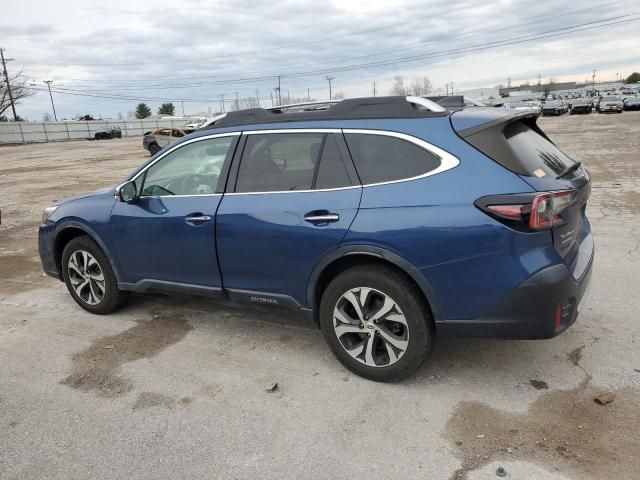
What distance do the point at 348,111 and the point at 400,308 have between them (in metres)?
1.38

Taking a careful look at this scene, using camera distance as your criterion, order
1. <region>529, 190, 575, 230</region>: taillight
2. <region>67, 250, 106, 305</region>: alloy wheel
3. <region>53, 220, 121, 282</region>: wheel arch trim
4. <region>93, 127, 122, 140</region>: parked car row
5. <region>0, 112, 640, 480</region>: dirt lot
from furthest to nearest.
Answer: <region>93, 127, 122, 140</region>: parked car row
<region>67, 250, 106, 305</region>: alloy wheel
<region>53, 220, 121, 282</region>: wheel arch trim
<region>529, 190, 575, 230</region>: taillight
<region>0, 112, 640, 480</region>: dirt lot

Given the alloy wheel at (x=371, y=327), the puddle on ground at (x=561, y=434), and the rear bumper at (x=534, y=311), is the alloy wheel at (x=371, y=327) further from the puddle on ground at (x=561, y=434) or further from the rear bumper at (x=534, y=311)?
the puddle on ground at (x=561, y=434)

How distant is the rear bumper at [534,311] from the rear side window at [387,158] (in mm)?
894

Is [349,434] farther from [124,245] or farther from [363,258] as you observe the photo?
[124,245]

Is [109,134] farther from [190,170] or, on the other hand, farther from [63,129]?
[190,170]

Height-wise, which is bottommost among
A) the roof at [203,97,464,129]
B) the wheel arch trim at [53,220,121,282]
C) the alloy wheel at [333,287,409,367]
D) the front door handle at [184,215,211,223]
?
the alloy wheel at [333,287,409,367]

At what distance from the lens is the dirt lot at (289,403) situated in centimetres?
274

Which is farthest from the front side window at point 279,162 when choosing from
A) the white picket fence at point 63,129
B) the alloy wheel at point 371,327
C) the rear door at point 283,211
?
the white picket fence at point 63,129

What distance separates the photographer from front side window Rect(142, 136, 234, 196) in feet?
13.3

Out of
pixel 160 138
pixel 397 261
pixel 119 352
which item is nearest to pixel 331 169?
pixel 397 261

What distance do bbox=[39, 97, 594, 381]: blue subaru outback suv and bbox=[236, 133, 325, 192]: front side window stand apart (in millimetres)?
11

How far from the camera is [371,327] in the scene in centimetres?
338

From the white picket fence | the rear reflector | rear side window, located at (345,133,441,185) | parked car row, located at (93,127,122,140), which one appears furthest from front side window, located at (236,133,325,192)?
the white picket fence

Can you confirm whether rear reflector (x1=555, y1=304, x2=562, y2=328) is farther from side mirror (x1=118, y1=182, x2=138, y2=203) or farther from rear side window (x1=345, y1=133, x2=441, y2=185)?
side mirror (x1=118, y1=182, x2=138, y2=203)
